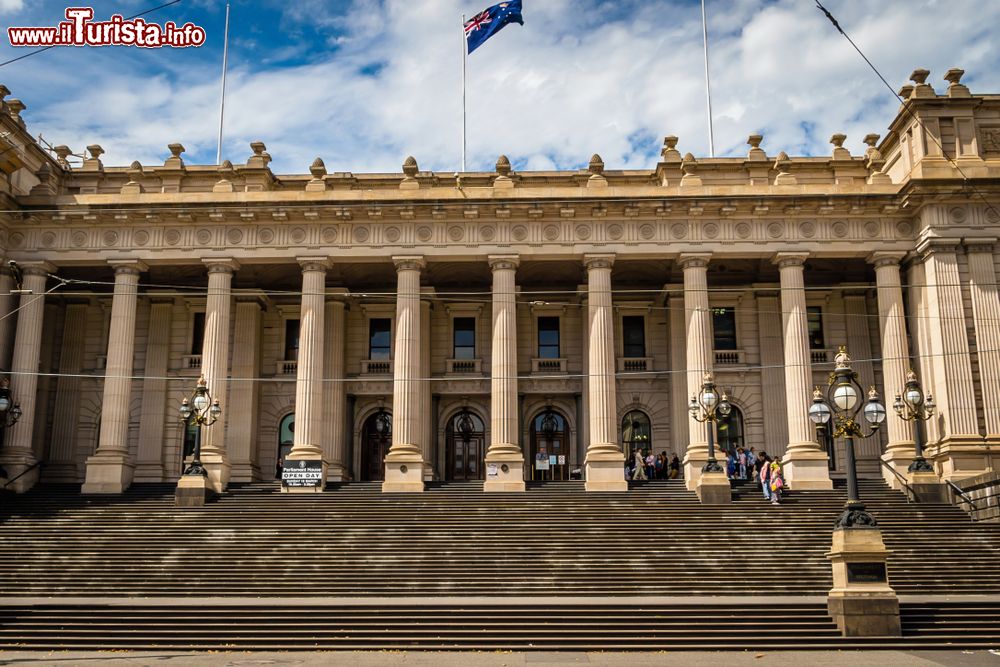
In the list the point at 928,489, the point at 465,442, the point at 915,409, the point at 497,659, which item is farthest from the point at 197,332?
the point at 928,489

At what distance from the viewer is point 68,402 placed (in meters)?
38.6

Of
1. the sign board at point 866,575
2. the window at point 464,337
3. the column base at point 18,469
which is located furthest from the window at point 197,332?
the sign board at point 866,575

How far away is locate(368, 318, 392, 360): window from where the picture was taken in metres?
40.0

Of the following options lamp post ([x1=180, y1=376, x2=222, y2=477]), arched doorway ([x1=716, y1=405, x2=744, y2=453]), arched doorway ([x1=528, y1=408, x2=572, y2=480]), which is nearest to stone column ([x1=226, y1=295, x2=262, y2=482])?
lamp post ([x1=180, y1=376, x2=222, y2=477])

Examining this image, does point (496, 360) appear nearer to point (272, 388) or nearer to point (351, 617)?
point (272, 388)

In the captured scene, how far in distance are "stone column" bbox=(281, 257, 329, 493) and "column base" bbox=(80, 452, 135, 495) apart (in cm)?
578

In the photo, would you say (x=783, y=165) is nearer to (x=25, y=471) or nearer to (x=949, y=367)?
(x=949, y=367)

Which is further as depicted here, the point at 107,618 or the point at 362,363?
the point at 362,363

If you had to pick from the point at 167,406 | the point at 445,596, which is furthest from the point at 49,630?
the point at 167,406

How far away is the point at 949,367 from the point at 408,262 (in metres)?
18.9

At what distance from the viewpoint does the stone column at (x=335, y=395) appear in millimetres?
37406

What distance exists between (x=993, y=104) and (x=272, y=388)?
29335 mm

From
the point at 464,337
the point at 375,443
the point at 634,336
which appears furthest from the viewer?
the point at 464,337

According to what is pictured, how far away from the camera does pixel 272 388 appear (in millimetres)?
39531
